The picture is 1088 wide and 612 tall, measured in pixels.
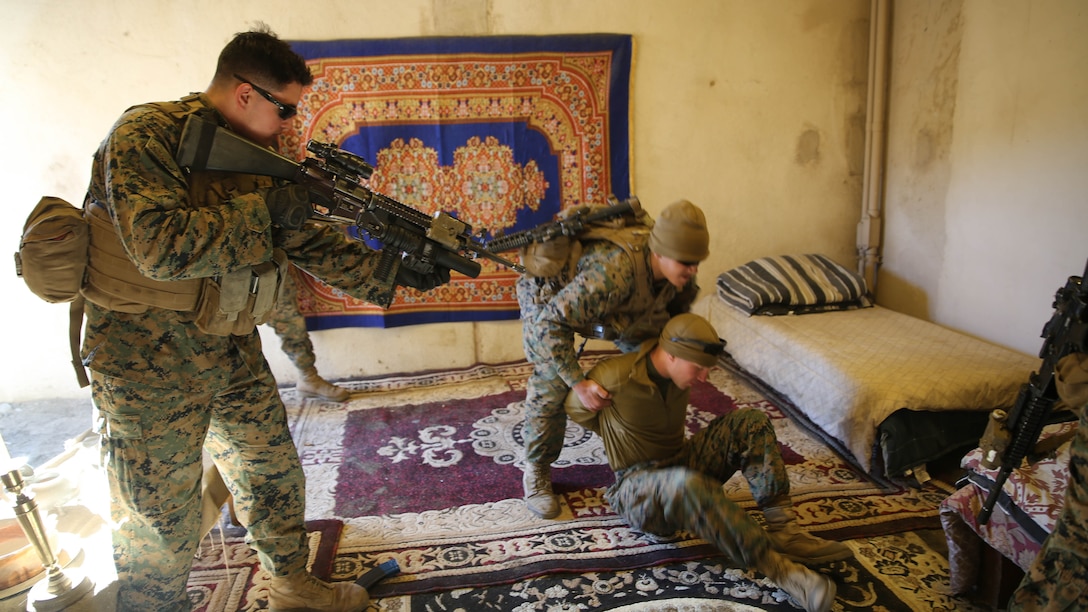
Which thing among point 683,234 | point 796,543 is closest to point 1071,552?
point 796,543

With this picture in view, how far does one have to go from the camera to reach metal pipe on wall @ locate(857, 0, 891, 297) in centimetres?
377

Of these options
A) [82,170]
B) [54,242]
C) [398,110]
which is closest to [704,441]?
[54,242]

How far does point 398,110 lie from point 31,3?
1911 millimetres

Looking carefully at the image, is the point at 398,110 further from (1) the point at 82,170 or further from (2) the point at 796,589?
(2) the point at 796,589

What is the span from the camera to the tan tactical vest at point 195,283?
56.5 inches

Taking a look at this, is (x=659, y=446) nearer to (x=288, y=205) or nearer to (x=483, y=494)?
(x=483, y=494)

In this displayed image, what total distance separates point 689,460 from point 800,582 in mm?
496

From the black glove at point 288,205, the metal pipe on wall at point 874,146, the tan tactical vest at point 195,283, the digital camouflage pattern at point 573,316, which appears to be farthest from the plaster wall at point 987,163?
the tan tactical vest at point 195,283

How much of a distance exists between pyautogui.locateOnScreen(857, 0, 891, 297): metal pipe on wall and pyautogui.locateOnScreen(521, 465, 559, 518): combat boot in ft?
9.12

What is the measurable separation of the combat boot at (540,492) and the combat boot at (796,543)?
2.56ft

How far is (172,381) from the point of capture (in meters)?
1.52

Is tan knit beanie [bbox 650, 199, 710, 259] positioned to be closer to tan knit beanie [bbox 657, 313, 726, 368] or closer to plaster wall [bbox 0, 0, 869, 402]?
tan knit beanie [bbox 657, 313, 726, 368]

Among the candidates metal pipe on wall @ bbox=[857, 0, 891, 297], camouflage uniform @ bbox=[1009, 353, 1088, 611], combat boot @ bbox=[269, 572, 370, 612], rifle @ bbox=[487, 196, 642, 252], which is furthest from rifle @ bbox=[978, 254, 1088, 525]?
metal pipe on wall @ bbox=[857, 0, 891, 297]

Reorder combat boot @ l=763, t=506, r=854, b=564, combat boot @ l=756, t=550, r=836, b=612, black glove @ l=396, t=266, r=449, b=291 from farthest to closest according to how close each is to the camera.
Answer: combat boot @ l=763, t=506, r=854, b=564
black glove @ l=396, t=266, r=449, b=291
combat boot @ l=756, t=550, r=836, b=612
